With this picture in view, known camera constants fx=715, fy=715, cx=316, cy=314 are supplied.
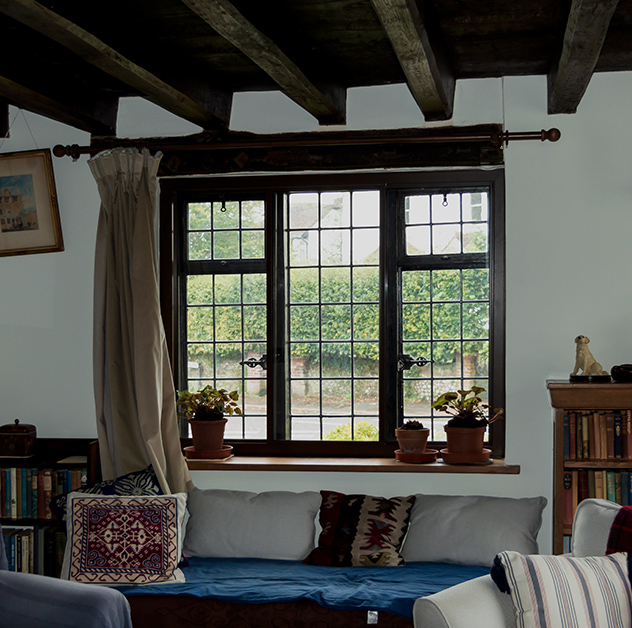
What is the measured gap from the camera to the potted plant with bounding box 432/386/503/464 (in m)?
3.38

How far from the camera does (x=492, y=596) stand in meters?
2.18

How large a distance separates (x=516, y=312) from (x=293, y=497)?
139cm

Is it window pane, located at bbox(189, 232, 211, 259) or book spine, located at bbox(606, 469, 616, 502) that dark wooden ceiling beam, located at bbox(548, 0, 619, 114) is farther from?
window pane, located at bbox(189, 232, 211, 259)

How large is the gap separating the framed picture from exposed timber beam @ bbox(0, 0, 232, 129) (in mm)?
912

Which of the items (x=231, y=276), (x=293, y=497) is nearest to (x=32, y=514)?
(x=293, y=497)

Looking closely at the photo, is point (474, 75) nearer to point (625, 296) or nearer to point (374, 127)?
point (374, 127)

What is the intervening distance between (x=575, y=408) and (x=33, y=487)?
2569 mm

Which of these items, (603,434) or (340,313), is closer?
(603,434)

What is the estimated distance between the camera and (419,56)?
2.68 metres

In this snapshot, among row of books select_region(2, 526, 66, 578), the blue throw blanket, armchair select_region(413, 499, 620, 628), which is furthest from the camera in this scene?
row of books select_region(2, 526, 66, 578)

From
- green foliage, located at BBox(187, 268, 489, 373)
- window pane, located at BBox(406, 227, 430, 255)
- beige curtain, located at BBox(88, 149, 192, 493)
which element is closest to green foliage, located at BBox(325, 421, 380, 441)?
green foliage, located at BBox(187, 268, 489, 373)

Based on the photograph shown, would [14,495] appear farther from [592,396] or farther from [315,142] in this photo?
[592,396]

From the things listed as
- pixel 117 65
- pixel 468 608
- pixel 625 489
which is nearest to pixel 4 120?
pixel 117 65

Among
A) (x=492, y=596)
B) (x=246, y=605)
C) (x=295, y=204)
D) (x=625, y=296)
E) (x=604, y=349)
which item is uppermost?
(x=295, y=204)
